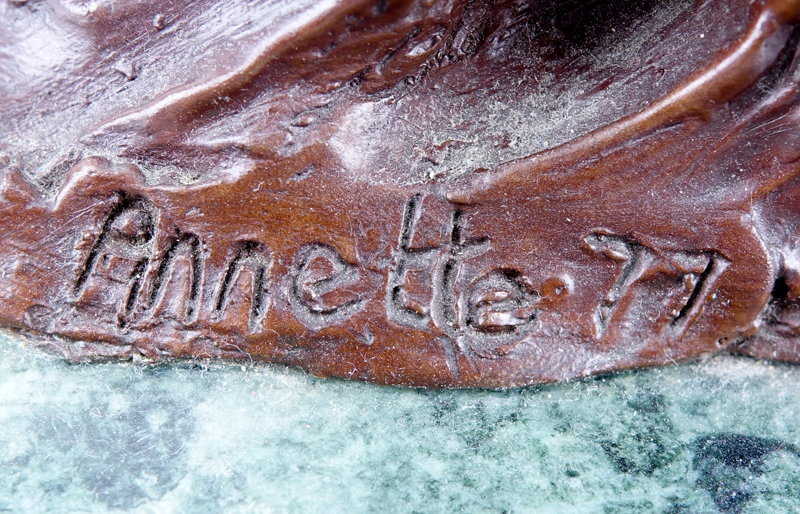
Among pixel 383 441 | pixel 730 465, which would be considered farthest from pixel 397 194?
pixel 730 465

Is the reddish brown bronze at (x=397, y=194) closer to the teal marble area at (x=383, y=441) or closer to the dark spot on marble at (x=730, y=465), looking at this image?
the teal marble area at (x=383, y=441)

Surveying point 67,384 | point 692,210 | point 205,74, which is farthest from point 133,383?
→ point 692,210

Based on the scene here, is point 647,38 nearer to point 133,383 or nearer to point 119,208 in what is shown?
point 119,208

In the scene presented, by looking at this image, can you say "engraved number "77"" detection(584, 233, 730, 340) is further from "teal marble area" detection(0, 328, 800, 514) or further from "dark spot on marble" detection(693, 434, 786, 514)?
"dark spot on marble" detection(693, 434, 786, 514)

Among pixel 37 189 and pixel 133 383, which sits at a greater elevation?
pixel 37 189

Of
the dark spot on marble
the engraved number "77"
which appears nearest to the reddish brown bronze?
the engraved number "77"

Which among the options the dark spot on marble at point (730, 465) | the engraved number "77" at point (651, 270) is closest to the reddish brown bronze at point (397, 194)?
the engraved number "77" at point (651, 270)

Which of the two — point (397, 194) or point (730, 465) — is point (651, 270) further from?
point (397, 194)
